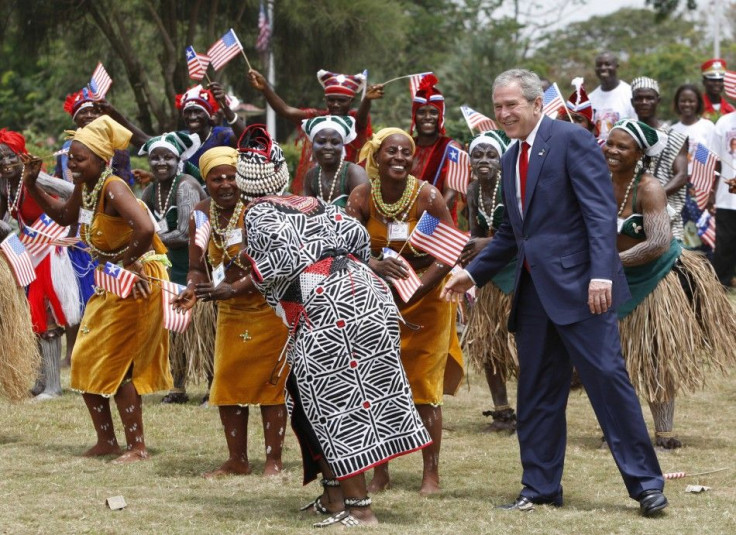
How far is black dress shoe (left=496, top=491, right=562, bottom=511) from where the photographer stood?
231 inches

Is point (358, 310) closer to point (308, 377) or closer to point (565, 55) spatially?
point (308, 377)

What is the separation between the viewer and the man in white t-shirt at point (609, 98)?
438 inches

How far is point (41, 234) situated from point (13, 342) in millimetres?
870

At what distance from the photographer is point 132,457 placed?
23.7 ft

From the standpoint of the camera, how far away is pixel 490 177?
26.0 feet

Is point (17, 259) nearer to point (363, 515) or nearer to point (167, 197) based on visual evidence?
point (167, 197)

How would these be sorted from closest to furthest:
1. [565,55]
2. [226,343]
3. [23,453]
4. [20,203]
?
[226,343]
[23,453]
[20,203]
[565,55]

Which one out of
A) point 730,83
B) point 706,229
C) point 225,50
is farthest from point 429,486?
point 706,229

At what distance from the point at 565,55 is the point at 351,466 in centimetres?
3967

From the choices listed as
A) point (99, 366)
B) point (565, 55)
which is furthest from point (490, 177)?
point (565, 55)

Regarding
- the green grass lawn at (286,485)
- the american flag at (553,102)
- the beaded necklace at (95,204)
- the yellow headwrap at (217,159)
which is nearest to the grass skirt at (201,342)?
the green grass lawn at (286,485)

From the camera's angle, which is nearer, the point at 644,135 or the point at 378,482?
the point at 378,482

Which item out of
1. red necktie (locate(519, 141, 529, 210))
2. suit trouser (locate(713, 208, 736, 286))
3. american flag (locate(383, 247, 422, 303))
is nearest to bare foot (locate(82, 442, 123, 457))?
american flag (locate(383, 247, 422, 303))

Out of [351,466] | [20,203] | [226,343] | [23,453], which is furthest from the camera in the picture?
[20,203]
